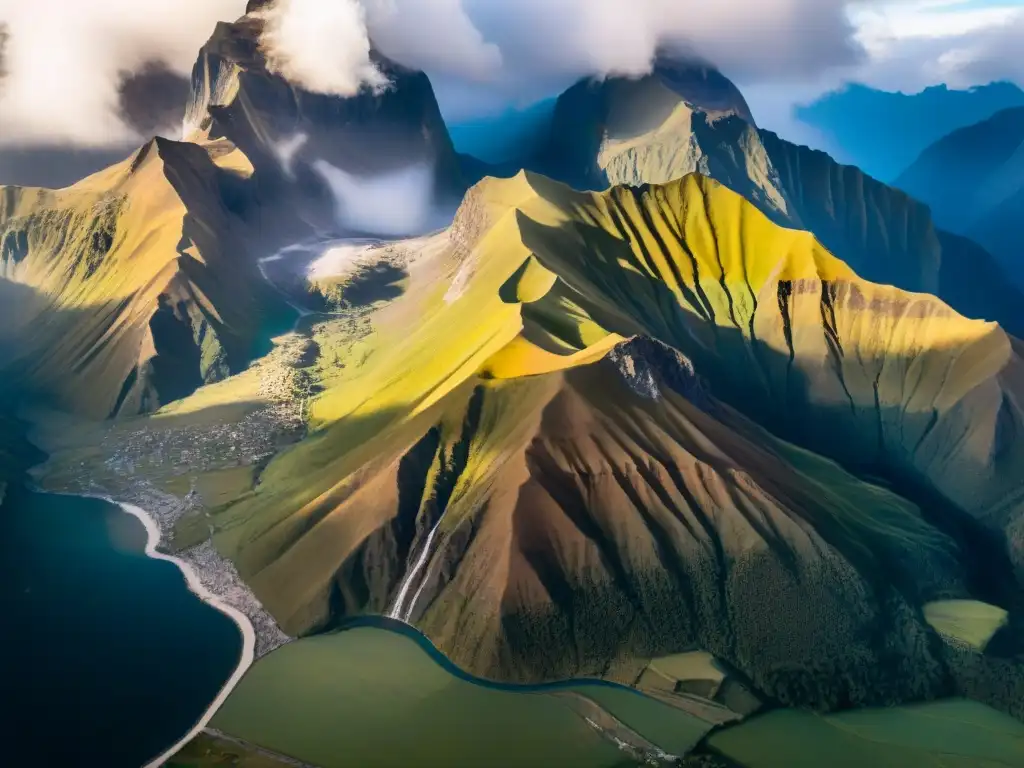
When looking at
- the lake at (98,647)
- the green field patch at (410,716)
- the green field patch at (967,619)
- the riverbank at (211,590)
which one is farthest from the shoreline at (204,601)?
the green field patch at (967,619)

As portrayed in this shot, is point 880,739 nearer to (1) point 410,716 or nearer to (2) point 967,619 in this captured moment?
(2) point 967,619

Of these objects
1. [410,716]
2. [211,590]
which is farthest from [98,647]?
[410,716]

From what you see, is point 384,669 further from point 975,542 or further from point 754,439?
point 975,542

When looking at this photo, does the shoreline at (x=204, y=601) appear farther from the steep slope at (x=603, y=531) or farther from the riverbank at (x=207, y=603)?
the steep slope at (x=603, y=531)

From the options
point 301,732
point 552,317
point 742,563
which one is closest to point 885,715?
point 742,563

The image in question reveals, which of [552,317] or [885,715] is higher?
[552,317]

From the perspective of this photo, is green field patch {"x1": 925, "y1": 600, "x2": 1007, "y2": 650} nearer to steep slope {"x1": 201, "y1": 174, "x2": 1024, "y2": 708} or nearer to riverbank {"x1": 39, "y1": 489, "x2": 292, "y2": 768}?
steep slope {"x1": 201, "y1": 174, "x2": 1024, "y2": 708}
